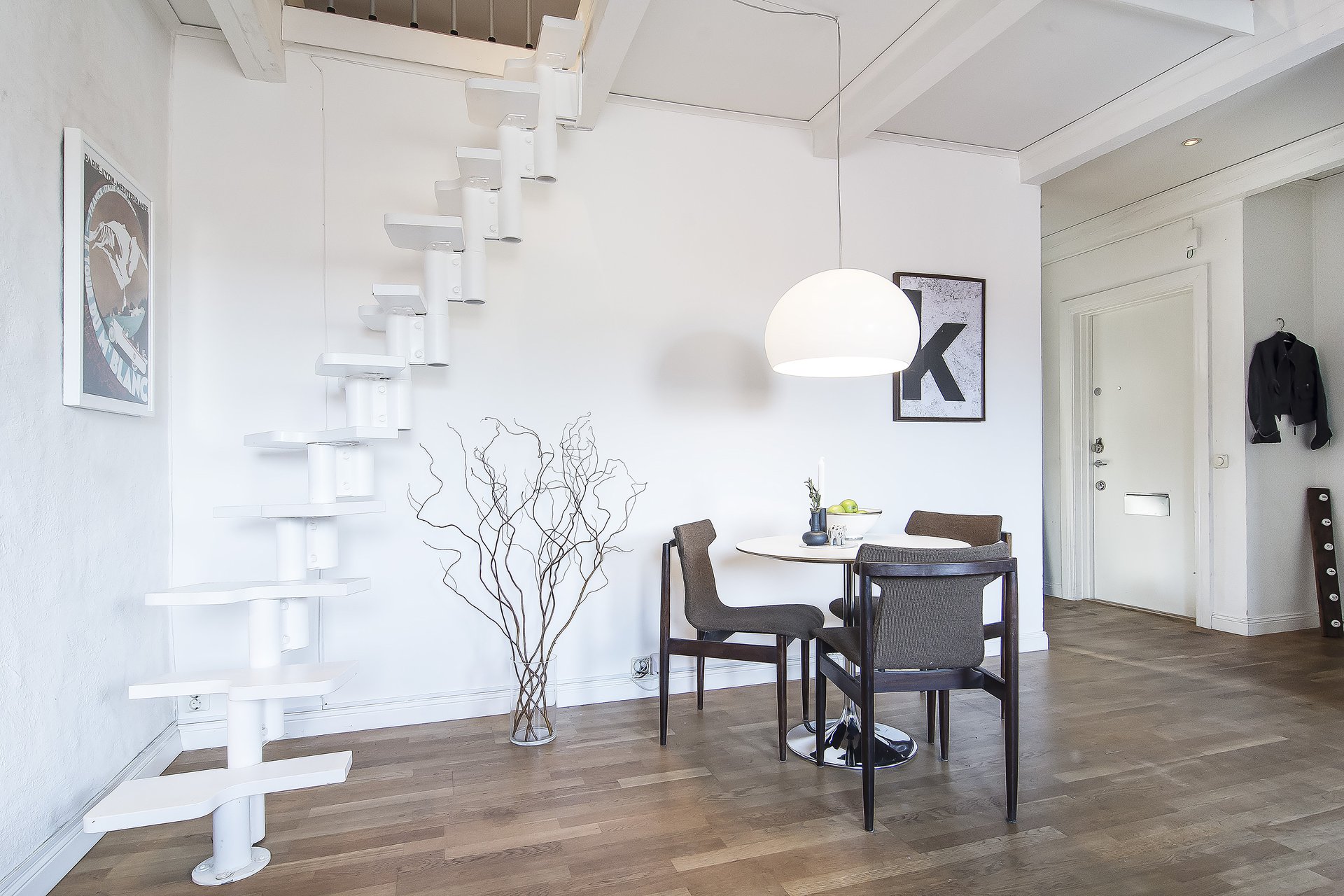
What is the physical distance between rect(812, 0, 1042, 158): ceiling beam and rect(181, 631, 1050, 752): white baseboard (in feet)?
8.50

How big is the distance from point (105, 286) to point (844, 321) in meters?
2.36

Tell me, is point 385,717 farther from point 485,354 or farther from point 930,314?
point 930,314

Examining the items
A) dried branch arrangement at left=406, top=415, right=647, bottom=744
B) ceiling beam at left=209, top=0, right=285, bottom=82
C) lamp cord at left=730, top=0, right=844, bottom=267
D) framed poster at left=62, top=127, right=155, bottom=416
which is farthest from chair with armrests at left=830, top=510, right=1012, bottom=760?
ceiling beam at left=209, top=0, right=285, bottom=82

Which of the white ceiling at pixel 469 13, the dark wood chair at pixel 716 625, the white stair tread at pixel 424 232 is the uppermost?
the white ceiling at pixel 469 13

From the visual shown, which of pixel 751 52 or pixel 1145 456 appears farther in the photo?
pixel 1145 456

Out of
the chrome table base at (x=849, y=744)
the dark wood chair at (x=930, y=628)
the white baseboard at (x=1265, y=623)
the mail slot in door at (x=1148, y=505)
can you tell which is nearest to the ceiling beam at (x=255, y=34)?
the dark wood chair at (x=930, y=628)

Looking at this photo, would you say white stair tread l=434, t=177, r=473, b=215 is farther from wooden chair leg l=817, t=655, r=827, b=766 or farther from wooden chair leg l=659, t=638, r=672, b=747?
wooden chair leg l=817, t=655, r=827, b=766

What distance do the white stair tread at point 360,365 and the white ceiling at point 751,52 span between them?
1631 millimetres

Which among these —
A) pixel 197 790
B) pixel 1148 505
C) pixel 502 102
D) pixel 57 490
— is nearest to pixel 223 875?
pixel 197 790

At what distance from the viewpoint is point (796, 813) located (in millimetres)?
2271

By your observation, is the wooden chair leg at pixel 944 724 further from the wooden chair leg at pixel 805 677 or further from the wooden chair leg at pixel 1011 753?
the wooden chair leg at pixel 805 677

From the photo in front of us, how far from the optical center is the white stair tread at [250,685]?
2012mm

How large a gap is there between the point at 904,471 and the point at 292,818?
3.07 metres

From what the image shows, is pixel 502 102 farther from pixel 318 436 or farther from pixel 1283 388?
pixel 1283 388
